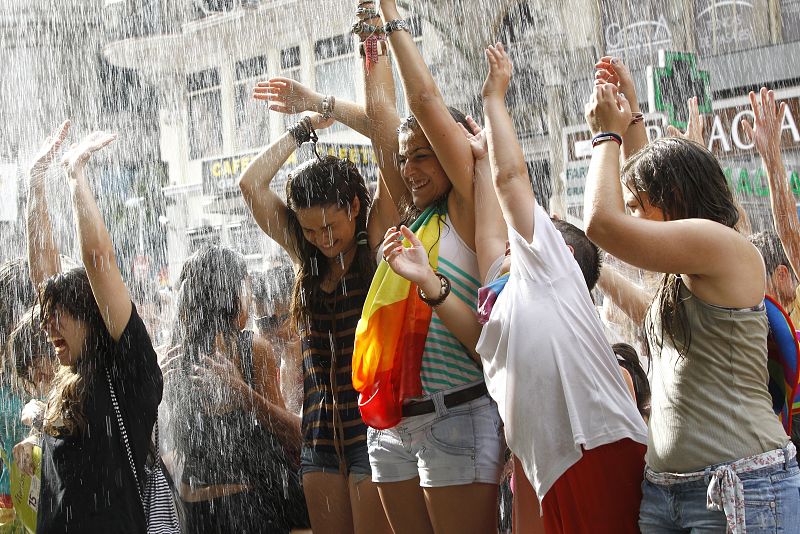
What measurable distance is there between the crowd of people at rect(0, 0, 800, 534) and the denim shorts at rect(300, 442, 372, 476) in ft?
0.03

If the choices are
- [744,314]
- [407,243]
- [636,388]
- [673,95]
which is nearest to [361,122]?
[407,243]

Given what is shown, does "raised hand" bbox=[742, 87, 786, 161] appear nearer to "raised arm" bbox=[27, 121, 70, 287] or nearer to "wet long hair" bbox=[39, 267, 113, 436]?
"wet long hair" bbox=[39, 267, 113, 436]

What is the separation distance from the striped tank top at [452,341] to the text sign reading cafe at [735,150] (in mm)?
6611

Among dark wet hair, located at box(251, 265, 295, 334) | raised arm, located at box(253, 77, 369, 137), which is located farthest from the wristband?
dark wet hair, located at box(251, 265, 295, 334)

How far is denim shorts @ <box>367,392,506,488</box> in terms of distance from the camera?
2.86 metres

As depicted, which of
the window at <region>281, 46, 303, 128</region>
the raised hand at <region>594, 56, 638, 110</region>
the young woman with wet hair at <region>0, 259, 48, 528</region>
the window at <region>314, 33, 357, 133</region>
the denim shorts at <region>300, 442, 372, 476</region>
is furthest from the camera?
the window at <region>281, 46, 303, 128</region>

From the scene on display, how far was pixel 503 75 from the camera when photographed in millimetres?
2857

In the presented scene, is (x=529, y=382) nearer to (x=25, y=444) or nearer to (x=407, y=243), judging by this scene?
(x=407, y=243)

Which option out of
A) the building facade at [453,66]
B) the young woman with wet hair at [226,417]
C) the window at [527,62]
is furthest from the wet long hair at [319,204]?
the window at [527,62]

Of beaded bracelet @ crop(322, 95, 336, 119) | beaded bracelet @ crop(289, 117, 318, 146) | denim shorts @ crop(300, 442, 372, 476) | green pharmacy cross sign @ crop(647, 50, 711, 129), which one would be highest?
green pharmacy cross sign @ crop(647, 50, 711, 129)

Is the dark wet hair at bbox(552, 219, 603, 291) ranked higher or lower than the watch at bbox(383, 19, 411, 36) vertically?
lower

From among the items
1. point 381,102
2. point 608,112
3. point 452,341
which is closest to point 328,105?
point 381,102

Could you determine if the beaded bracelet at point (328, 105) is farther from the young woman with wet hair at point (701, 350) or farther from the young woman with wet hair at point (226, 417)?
the young woman with wet hair at point (701, 350)

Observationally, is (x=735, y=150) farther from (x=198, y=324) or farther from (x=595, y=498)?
(x=595, y=498)
